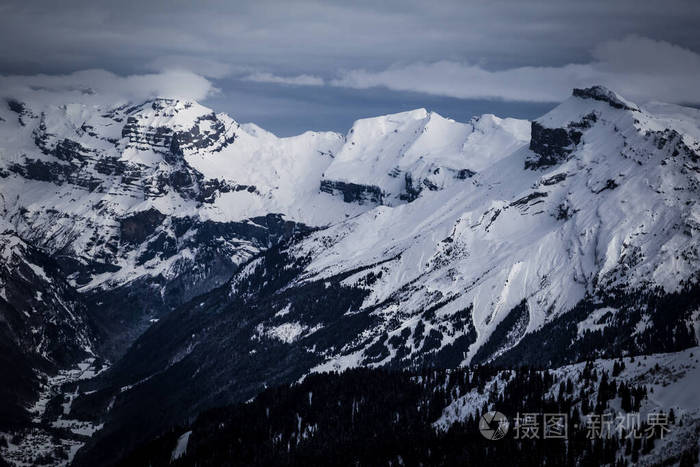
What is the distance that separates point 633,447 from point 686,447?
46.2 ft

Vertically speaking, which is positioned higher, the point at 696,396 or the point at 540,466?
the point at 696,396

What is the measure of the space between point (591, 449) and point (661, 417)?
15.3 metres

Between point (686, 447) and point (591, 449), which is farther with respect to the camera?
point (591, 449)

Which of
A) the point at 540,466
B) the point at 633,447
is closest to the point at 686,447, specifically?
the point at 633,447

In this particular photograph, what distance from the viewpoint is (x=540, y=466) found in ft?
652

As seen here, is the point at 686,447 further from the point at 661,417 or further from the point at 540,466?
the point at 540,466

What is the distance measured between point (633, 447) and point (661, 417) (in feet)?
31.4

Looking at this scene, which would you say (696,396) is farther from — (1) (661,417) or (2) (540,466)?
(2) (540,466)

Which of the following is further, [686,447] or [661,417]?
[661,417]

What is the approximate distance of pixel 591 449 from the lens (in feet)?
646

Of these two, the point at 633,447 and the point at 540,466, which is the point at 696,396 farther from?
the point at 540,466

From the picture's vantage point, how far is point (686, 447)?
175750 millimetres

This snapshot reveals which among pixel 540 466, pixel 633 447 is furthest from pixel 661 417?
pixel 540 466

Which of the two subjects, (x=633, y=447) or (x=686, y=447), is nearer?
(x=686, y=447)
